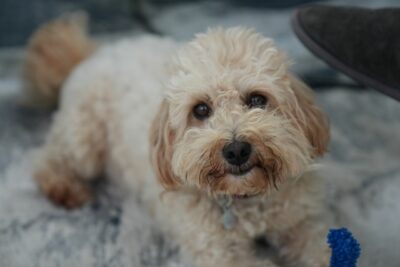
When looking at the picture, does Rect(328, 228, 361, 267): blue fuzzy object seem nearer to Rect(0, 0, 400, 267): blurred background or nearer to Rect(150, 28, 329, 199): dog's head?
Rect(150, 28, 329, 199): dog's head

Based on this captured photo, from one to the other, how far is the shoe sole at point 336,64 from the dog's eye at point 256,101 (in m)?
0.38

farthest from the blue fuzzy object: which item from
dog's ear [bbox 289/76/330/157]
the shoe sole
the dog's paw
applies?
the dog's paw

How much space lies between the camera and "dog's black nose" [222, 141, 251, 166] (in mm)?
1214

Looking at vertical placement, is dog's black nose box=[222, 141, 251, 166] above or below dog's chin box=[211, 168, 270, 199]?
above

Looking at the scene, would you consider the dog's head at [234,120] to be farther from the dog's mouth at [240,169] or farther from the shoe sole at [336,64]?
the shoe sole at [336,64]

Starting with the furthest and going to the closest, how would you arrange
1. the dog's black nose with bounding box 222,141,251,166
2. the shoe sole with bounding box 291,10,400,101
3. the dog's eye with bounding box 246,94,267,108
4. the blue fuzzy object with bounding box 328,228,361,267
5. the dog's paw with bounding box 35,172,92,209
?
the dog's paw with bounding box 35,172,92,209 < the shoe sole with bounding box 291,10,400,101 < the dog's eye with bounding box 246,94,267,108 < the dog's black nose with bounding box 222,141,251,166 < the blue fuzzy object with bounding box 328,228,361,267

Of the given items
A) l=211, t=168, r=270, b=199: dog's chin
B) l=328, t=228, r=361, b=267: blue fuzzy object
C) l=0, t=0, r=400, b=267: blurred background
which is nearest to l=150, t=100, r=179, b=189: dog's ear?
l=211, t=168, r=270, b=199: dog's chin

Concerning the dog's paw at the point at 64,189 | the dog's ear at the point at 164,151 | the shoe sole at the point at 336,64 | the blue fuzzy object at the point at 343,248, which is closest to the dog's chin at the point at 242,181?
the dog's ear at the point at 164,151

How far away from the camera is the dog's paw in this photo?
1.85 metres

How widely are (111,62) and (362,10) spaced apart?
80 centimetres

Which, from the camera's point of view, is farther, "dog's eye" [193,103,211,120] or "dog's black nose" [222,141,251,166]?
"dog's eye" [193,103,211,120]

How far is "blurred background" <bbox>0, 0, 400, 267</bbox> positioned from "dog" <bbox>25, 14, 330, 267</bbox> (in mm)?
86

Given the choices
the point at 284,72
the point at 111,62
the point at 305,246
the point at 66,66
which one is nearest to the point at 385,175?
the point at 305,246

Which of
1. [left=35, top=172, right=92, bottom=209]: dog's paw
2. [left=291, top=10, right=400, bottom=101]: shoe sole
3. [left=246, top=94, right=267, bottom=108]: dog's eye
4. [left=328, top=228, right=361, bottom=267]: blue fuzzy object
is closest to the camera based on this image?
[left=328, top=228, right=361, bottom=267]: blue fuzzy object
